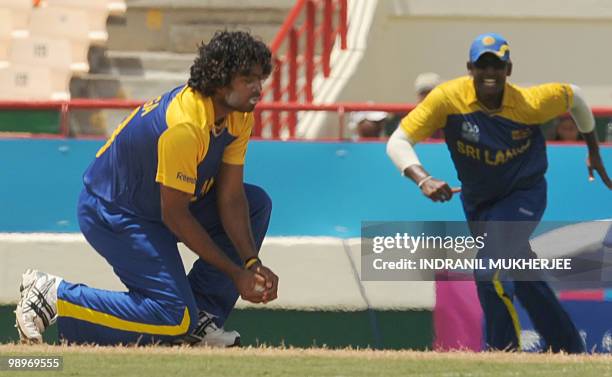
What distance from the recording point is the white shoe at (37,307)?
26.2ft

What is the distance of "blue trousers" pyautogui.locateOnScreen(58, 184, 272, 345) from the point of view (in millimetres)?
7820

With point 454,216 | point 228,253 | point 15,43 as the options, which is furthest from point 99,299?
point 15,43

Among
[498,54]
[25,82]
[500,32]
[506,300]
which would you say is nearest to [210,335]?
[506,300]

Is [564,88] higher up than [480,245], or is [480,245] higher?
[564,88]

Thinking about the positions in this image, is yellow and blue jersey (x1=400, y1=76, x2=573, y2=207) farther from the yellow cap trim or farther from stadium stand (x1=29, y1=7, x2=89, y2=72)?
stadium stand (x1=29, y1=7, x2=89, y2=72)

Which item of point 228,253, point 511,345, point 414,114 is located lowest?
point 511,345

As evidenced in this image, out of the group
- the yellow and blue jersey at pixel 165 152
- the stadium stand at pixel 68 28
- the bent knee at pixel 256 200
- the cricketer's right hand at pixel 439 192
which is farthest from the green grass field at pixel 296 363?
the stadium stand at pixel 68 28

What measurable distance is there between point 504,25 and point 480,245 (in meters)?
6.36

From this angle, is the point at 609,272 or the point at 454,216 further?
the point at 454,216

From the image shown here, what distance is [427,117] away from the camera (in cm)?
880

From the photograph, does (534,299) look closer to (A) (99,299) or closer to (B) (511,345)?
(B) (511,345)

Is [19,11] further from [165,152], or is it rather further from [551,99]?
[165,152]

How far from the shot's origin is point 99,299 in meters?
7.90
